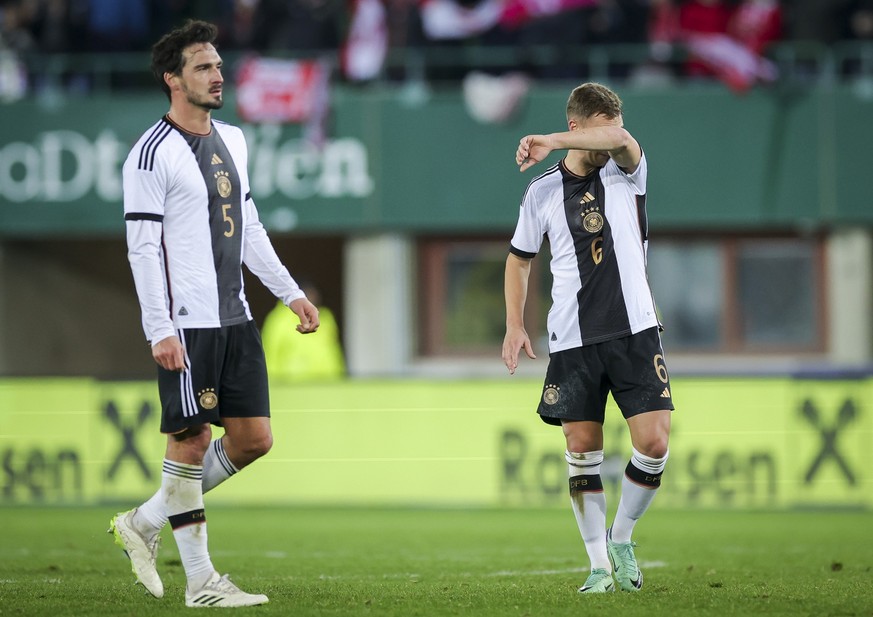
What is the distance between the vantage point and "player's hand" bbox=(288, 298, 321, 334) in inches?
249

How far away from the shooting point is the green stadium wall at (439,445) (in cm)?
1205

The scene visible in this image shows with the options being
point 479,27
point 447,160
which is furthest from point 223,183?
point 447,160

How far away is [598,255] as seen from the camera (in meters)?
6.39

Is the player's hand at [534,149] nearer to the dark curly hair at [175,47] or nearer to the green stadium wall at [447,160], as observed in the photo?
the dark curly hair at [175,47]

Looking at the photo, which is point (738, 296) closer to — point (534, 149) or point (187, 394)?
point (534, 149)

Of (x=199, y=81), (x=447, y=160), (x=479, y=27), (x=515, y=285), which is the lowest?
(x=515, y=285)

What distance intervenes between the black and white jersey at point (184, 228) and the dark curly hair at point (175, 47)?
0.22 meters

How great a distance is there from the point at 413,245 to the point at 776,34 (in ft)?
17.2

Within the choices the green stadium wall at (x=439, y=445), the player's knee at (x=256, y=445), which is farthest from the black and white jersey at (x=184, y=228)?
Result: the green stadium wall at (x=439, y=445)

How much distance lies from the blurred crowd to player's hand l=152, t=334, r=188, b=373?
11968 mm

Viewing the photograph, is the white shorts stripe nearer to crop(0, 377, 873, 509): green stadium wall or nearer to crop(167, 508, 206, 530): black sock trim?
crop(167, 508, 206, 530): black sock trim

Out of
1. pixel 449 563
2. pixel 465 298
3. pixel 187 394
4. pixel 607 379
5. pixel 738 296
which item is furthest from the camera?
pixel 465 298

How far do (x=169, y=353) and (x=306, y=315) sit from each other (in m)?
0.80

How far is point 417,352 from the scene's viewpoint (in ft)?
61.9
